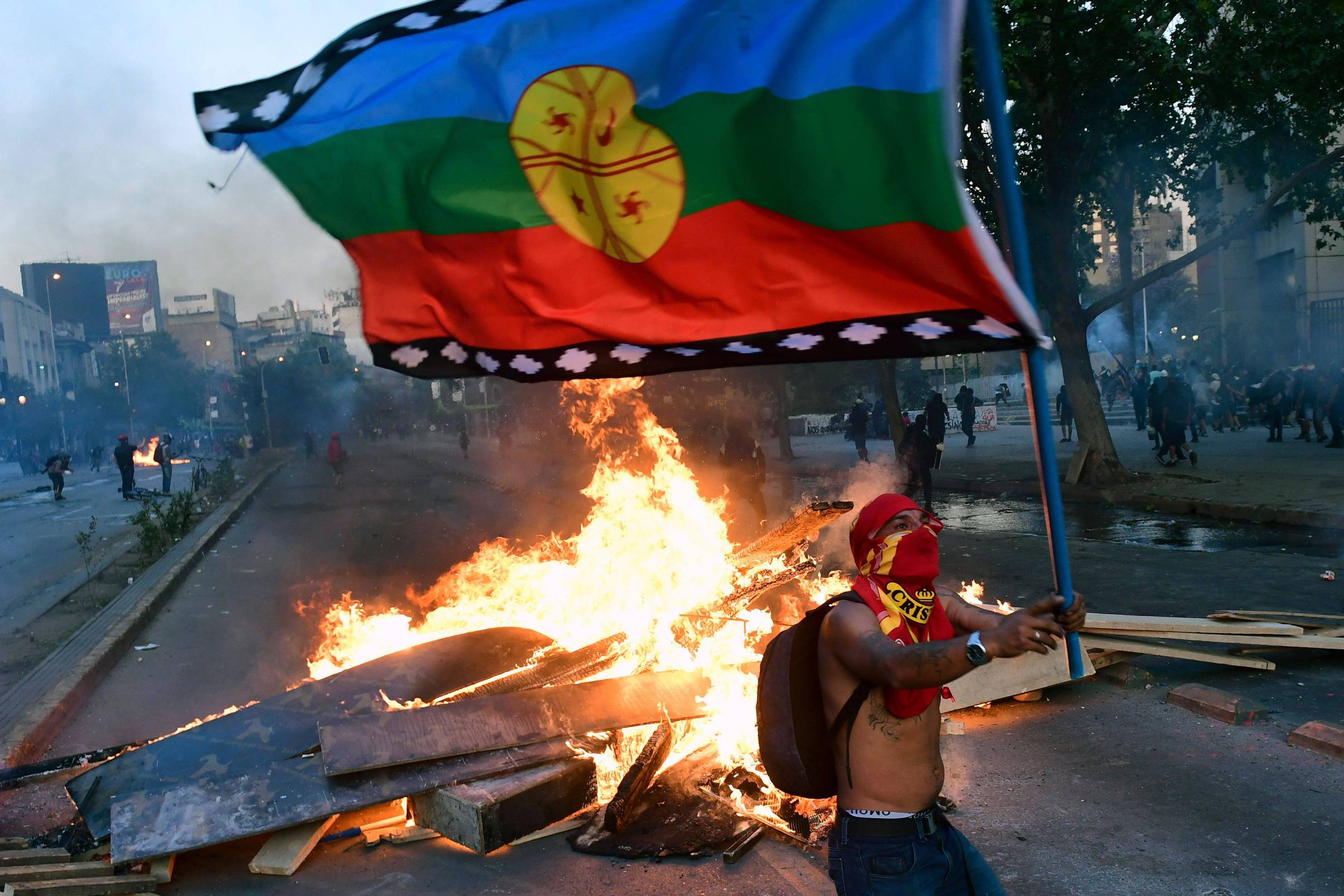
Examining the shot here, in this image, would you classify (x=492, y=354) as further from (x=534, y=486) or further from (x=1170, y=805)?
(x=534, y=486)

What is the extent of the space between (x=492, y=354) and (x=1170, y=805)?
4134mm

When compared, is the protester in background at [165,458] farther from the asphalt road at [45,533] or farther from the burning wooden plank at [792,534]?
the burning wooden plank at [792,534]

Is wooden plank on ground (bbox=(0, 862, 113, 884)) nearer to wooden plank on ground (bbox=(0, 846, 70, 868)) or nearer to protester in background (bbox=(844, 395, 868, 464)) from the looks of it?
wooden plank on ground (bbox=(0, 846, 70, 868))

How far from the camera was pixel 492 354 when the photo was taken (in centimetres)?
343

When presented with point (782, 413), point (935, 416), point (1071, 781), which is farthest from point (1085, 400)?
point (1071, 781)

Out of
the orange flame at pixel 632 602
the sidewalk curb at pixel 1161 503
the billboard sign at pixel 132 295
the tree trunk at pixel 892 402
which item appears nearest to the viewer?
the orange flame at pixel 632 602

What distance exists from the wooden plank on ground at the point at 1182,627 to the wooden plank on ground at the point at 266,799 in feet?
13.6

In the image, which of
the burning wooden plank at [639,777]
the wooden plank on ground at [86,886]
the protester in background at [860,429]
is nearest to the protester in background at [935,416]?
the protester in background at [860,429]

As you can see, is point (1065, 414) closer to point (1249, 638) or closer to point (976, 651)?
point (1249, 638)

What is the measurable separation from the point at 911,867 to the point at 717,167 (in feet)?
7.32

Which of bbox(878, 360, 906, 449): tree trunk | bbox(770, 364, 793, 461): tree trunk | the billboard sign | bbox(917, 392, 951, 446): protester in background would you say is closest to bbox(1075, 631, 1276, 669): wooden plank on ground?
bbox(917, 392, 951, 446): protester in background

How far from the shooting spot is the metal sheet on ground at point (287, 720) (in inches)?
199

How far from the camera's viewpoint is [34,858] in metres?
4.79

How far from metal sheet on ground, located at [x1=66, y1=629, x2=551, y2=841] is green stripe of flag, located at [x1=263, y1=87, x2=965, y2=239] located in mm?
3232
